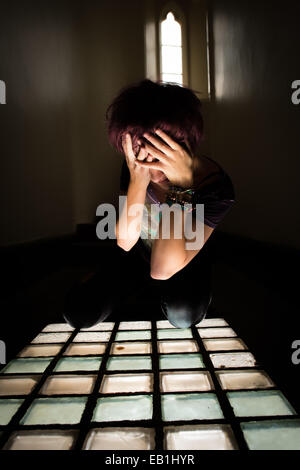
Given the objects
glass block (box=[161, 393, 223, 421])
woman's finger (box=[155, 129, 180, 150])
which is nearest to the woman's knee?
glass block (box=[161, 393, 223, 421])

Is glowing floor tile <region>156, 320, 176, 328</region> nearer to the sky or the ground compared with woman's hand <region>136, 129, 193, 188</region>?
nearer to the ground

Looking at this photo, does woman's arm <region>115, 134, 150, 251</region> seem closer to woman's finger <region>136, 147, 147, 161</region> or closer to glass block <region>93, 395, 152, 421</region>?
woman's finger <region>136, 147, 147, 161</region>

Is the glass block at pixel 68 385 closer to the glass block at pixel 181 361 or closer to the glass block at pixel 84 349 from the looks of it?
the glass block at pixel 84 349

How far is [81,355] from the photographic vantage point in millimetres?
1138

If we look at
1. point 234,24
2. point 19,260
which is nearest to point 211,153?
point 234,24

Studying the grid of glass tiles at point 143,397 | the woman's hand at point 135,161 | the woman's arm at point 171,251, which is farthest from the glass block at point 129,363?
the woman's hand at point 135,161

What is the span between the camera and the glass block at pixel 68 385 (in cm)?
91

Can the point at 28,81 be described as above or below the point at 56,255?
above

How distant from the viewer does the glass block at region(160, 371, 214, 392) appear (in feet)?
2.99

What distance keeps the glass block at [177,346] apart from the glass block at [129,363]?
0.31 feet

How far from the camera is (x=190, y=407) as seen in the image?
83cm

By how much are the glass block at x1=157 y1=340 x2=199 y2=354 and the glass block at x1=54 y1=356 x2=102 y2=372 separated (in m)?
0.27
